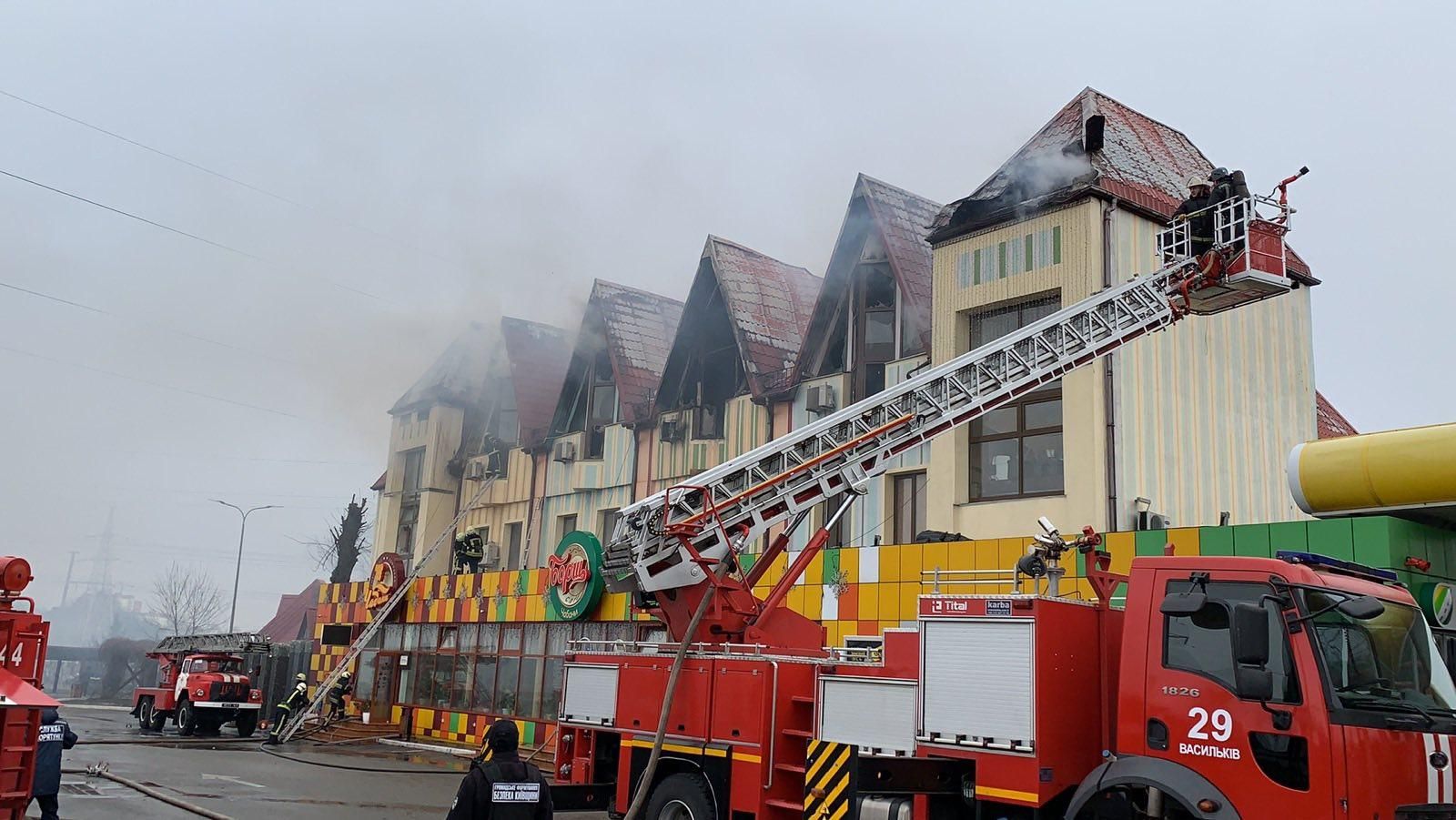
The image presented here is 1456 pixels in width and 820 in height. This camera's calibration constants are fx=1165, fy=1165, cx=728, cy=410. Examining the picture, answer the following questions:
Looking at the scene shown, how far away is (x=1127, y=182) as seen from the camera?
18.1 metres

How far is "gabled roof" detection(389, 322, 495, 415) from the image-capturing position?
3353 cm

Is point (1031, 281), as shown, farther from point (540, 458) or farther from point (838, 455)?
point (540, 458)

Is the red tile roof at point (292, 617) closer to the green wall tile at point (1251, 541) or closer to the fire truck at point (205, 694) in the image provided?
the fire truck at point (205, 694)

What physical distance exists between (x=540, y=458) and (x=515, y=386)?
2.81 meters

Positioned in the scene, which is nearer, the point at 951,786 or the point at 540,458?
the point at 951,786

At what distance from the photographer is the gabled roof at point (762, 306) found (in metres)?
23.5

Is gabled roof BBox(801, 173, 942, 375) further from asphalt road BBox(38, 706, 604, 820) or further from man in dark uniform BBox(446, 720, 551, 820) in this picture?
man in dark uniform BBox(446, 720, 551, 820)

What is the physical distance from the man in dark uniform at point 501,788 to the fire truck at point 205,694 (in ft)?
93.2

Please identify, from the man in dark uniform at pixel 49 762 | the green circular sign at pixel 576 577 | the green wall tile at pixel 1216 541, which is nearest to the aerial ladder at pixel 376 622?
the green circular sign at pixel 576 577

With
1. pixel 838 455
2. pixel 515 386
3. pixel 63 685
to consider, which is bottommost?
pixel 63 685

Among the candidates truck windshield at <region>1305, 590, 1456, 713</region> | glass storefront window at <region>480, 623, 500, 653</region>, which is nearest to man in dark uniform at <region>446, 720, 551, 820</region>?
truck windshield at <region>1305, 590, 1456, 713</region>

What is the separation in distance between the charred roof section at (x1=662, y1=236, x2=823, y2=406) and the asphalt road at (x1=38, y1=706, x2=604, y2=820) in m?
9.62

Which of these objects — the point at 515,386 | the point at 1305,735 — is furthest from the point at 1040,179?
the point at 515,386

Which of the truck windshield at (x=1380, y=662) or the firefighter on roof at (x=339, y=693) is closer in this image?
the truck windshield at (x=1380, y=662)
